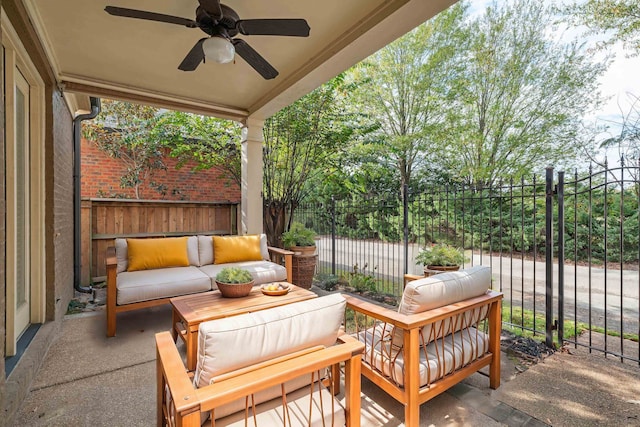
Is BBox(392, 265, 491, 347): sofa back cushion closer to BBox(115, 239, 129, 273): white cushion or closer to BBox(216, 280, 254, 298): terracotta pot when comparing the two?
BBox(216, 280, 254, 298): terracotta pot

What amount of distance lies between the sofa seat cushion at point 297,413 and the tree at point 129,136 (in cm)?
598

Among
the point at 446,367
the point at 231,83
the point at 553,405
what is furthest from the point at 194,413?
the point at 231,83

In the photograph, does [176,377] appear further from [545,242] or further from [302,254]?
[302,254]

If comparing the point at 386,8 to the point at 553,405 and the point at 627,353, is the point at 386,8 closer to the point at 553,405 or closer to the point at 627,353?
the point at 553,405

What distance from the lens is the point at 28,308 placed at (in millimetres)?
2672

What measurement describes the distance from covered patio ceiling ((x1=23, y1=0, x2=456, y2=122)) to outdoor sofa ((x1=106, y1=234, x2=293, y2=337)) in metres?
2.00

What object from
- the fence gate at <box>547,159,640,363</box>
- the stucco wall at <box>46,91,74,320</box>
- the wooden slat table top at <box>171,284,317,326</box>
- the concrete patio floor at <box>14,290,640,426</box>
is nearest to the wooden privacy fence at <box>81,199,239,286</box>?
the stucco wall at <box>46,91,74,320</box>

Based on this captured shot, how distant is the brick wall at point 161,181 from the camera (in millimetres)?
6148

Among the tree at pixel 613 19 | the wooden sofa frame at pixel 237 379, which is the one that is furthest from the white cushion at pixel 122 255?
the tree at pixel 613 19

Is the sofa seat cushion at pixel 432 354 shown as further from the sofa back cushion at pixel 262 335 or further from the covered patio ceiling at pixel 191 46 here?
the covered patio ceiling at pixel 191 46

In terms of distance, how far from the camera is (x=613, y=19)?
5562mm

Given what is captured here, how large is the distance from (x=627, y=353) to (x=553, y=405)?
138 centimetres

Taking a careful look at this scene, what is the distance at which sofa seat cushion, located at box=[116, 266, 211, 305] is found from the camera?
297 cm

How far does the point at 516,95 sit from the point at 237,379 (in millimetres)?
9015
